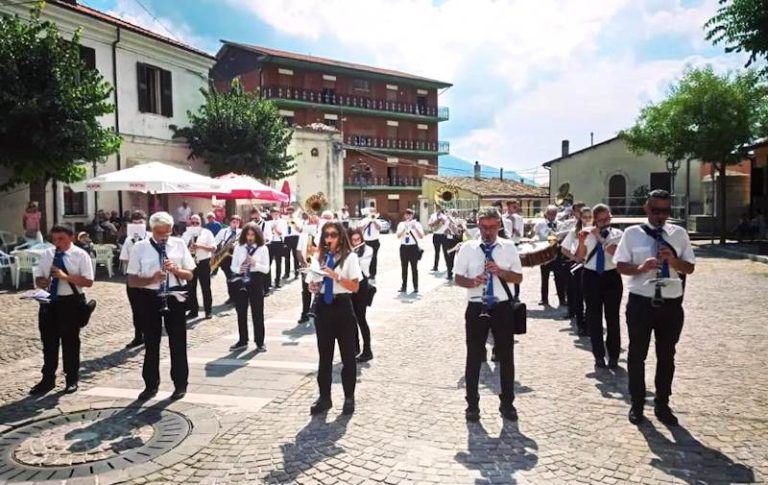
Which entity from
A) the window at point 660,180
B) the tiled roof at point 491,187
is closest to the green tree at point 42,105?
the window at point 660,180

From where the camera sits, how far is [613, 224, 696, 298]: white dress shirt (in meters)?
5.25

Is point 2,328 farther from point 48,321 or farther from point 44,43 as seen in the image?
point 44,43

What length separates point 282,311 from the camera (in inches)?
440

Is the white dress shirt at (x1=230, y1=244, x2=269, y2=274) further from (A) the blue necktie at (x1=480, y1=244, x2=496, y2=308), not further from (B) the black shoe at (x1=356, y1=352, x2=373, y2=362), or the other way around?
(A) the blue necktie at (x1=480, y1=244, x2=496, y2=308)

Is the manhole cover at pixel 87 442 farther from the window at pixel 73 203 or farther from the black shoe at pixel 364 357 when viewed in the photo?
the window at pixel 73 203

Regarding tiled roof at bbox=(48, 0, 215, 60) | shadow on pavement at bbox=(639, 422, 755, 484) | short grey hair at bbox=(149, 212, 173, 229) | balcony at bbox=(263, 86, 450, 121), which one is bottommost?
shadow on pavement at bbox=(639, 422, 755, 484)

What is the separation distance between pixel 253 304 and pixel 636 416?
191 inches

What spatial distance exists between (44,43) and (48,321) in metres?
10.5

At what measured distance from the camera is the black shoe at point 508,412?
211 inches

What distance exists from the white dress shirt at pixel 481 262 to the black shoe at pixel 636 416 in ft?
4.68

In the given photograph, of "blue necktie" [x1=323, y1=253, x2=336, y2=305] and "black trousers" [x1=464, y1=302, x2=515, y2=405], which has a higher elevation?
"blue necktie" [x1=323, y1=253, x2=336, y2=305]

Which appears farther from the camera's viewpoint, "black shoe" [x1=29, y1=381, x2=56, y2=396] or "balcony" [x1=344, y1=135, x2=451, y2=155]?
"balcony" [x1=344, y1=135, x2=451, y2=155]

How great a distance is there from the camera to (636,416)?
5.25 m

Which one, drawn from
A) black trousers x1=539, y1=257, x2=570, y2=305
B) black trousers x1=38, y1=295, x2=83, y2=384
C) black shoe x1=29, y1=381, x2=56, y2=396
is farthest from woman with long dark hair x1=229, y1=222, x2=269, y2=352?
black trousers x1=539, y1=257, x2=570, y2=305
